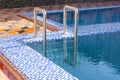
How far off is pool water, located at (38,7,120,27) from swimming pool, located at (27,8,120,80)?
1.64 meters

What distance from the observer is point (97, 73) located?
4332mm

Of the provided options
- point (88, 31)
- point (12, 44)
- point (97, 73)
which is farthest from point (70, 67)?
point (88, 31)

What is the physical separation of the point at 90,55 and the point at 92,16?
365cm

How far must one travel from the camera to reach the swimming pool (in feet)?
14.2

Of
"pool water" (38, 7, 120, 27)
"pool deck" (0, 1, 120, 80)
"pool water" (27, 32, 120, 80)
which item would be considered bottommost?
"pool water" (27, 32, 120, 80)

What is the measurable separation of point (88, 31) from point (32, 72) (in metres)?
2.78

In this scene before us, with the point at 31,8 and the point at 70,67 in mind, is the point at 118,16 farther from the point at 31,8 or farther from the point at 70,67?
the point at 70,67

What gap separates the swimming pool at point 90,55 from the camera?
14.2 ft

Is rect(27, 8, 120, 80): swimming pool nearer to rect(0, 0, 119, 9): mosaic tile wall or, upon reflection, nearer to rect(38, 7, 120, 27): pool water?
rect(38, 7, 120, 27): pool water

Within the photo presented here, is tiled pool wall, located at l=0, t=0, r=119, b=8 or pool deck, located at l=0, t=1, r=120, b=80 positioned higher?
tiled pool wall, located at l=0, t=0, r=119, b=8

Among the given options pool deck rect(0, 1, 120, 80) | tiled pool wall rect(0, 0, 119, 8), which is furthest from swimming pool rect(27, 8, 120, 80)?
tiled pool wall rect(0, 0, 119, 8)

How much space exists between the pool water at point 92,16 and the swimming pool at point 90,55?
64.4 inches

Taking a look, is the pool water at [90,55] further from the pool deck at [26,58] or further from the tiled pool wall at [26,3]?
the tiled pool wall at [26,3]

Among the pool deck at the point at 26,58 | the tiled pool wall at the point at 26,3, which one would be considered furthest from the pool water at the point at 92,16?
the tiled pool wall at the point at 26,3
